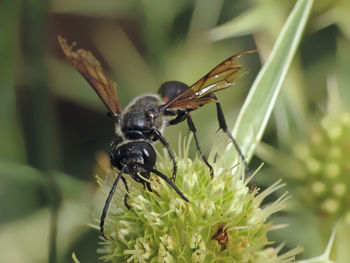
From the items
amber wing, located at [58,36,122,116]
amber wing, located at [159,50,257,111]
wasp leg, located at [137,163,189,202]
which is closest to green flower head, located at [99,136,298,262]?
wasp leg, located at [137,163,189,202]

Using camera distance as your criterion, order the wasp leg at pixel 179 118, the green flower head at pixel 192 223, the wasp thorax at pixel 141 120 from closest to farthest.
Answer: the green flower head at pixel 192 223
the wasp thorax at pixel 141 120
the wasp leg at pixel 179 118

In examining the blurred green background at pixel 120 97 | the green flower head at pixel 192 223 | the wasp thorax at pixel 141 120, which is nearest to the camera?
the green flower head at pixel 192 223

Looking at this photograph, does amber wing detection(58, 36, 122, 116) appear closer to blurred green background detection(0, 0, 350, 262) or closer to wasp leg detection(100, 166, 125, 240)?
blurred green background detection(0, 0, 350, 262)

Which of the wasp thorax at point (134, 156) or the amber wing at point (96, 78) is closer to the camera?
the wasp thorax at point (134, 156)

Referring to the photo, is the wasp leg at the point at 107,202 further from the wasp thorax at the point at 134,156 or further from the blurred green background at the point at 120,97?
the blurred green background at the point at 120,97

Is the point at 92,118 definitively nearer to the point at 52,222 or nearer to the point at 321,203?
the point at 52,222

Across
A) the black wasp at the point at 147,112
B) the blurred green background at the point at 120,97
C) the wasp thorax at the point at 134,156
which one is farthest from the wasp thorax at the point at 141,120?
the blurred green background at the point at 120,97

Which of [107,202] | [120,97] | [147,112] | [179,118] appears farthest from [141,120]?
[120,97]
